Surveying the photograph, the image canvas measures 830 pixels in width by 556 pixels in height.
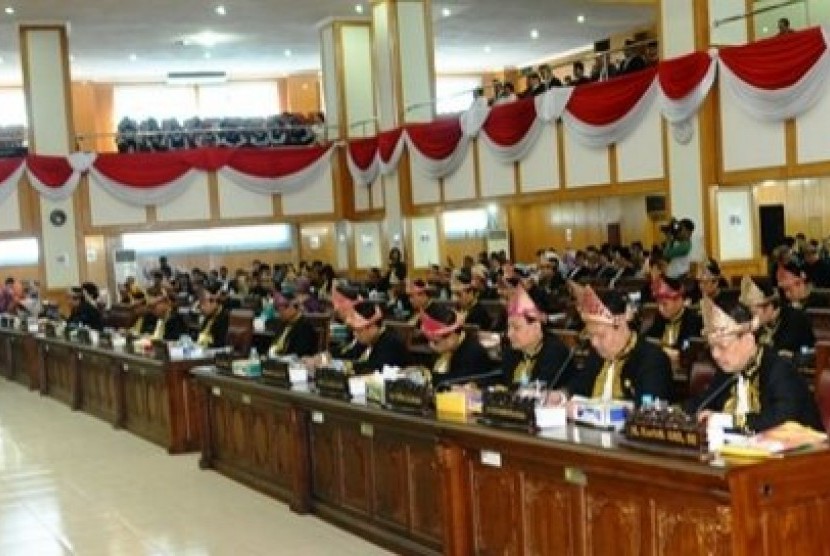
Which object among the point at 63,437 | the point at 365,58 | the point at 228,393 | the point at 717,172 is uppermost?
the point at 365,58

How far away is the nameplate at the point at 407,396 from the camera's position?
19.1ft

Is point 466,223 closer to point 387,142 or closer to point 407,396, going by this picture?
point 387,142

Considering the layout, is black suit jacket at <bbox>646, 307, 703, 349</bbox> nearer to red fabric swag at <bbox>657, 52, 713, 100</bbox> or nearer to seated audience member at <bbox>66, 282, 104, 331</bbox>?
red fabric swag at <bbox>657, 52, 713, 100</bbox>

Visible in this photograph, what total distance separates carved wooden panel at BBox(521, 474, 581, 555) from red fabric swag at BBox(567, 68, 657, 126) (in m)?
9.75

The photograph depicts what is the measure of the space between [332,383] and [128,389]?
5068mm

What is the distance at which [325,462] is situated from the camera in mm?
6953

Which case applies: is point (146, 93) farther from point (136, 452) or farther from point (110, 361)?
point (136, 452)

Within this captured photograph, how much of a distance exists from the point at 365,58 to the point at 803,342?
1610cm

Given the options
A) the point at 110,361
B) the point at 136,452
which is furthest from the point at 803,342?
the point at 110,361

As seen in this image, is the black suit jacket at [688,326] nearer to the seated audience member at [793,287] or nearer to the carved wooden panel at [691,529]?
the seated audience member at [793,287]

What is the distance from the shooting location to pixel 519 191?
17016 mm

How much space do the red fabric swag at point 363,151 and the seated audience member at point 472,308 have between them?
834cm

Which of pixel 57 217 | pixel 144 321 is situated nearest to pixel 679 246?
pixel 144 321

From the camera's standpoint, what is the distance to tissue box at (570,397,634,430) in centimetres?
481
